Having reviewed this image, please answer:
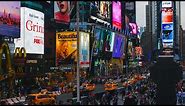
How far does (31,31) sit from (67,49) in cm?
1316

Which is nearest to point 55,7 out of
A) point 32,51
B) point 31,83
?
point 32,51

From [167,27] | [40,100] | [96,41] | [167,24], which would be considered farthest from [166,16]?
[40,100]

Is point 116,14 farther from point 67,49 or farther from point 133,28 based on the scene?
point 67,49

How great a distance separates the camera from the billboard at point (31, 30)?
66.6 m

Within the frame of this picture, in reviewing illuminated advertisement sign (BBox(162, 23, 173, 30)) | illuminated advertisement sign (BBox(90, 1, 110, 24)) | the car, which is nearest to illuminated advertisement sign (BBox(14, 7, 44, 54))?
illuminated advertisement sign (BBox(90, 1, 110, 24))

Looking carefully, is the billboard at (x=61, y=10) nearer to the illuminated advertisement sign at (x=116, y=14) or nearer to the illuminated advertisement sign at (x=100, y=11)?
the illuminated advertisement sign at (x=100, y=11)

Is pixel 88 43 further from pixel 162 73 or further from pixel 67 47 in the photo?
pixel 162 73

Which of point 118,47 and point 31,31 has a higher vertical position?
point 31,31

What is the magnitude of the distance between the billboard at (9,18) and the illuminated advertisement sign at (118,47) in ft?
218

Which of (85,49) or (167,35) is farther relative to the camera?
(167,35)

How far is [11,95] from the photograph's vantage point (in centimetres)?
4191

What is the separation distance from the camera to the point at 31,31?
226ft

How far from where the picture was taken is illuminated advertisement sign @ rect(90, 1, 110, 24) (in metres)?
99.7

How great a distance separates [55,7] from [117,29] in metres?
44.8
